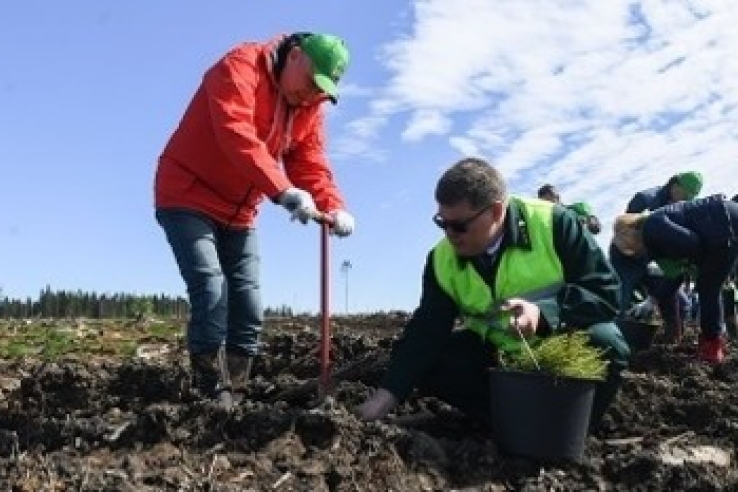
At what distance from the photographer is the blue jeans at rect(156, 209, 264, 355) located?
448cm

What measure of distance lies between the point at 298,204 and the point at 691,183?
495cm

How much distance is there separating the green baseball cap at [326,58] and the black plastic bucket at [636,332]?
3.46 m

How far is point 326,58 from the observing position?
4.44 metres

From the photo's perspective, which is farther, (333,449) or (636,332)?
(636,332)

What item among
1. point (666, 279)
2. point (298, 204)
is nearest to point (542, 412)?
point (298, 204)

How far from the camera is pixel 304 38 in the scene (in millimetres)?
4582

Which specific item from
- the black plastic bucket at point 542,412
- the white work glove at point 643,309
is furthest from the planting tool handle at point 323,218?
the white work glove at point 643,309

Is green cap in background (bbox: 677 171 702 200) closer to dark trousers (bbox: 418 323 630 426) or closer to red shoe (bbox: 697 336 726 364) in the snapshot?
red shoe (bbox: 697 336 726 364)

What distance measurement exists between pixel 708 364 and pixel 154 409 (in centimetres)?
417

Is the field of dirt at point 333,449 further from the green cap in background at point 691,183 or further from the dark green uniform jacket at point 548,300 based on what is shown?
the green cap in background at point 691,183

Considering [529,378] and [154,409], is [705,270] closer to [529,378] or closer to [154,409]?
[529,378]

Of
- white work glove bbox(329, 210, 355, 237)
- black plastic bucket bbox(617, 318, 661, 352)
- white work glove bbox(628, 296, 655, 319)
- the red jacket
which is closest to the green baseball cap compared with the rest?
the red jacket

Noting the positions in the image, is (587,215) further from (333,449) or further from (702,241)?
(333,449)

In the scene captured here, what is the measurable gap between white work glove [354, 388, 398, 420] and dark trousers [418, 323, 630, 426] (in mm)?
243
